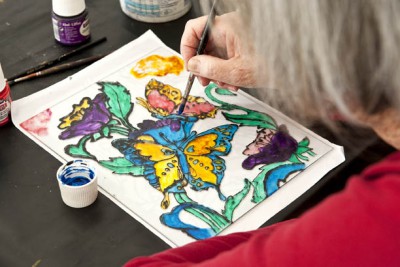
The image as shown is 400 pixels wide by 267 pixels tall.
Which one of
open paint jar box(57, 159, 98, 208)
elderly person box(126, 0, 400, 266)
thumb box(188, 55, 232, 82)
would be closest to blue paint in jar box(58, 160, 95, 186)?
open paint jar box(57, 159, 98, 208)

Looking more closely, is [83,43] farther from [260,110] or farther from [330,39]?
[330,39]

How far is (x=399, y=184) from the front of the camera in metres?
0.63

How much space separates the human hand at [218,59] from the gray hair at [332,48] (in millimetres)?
472

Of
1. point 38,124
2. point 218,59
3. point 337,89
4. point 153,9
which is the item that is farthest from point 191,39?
point 337,89

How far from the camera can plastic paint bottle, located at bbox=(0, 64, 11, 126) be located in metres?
1.15

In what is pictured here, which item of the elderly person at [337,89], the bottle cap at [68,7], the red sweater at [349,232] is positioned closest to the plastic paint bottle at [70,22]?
the bottle cap at [68,7]

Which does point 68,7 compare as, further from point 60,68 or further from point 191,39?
point 191,39

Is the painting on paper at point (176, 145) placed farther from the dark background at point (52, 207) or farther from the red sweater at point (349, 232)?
the red sweater at point (349, 232)

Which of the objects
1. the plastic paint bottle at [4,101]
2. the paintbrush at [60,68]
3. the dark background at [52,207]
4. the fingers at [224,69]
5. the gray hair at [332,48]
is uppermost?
the gray hair at [332,48]

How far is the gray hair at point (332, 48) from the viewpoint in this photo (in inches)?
23.6

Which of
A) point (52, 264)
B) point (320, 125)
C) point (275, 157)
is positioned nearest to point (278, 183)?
point (275, 157)

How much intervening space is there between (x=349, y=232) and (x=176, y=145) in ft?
1.85

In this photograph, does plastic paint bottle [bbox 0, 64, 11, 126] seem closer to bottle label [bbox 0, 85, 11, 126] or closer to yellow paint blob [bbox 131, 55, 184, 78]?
bottle label [bbox 0, 85, 11, 126]

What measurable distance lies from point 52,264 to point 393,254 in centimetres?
54
